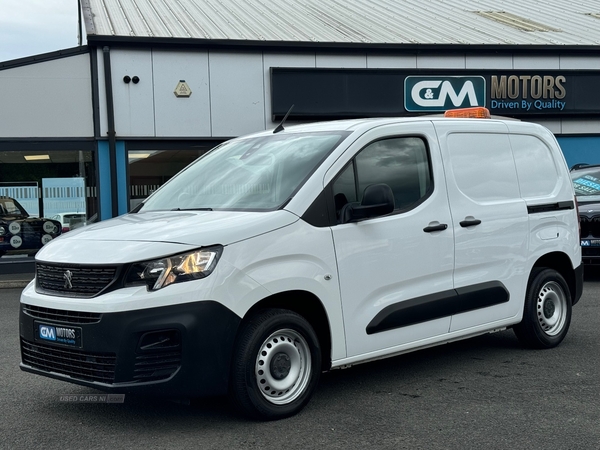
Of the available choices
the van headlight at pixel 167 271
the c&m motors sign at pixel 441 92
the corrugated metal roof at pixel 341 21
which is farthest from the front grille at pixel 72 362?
the c&m motors sign at pixel 441 92

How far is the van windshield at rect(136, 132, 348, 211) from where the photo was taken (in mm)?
5074

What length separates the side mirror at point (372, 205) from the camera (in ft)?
16.3

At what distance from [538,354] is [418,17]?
1621cm

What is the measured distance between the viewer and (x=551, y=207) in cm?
660

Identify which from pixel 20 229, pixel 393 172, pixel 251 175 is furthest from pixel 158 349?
pixel 20 229

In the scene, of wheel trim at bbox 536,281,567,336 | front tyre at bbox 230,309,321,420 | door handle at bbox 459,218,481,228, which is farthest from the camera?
wheel trim at bbox 536,281,567,336

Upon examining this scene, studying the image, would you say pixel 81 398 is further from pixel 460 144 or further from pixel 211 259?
pixel 460 144

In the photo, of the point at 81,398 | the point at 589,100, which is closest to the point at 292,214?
the point at 81,398

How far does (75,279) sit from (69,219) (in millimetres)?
11398

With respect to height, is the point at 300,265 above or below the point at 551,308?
above

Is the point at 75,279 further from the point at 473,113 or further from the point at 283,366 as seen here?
the point at 473,113

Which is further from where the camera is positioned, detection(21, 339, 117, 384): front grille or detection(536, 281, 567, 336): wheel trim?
detection(536, 281, 567, 336): wheel trim

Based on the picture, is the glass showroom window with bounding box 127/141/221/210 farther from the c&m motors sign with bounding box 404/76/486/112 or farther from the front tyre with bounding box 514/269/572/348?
the front tyre with bounding box 514/269/572/348

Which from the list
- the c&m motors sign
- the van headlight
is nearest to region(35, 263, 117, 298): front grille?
the van headlight
